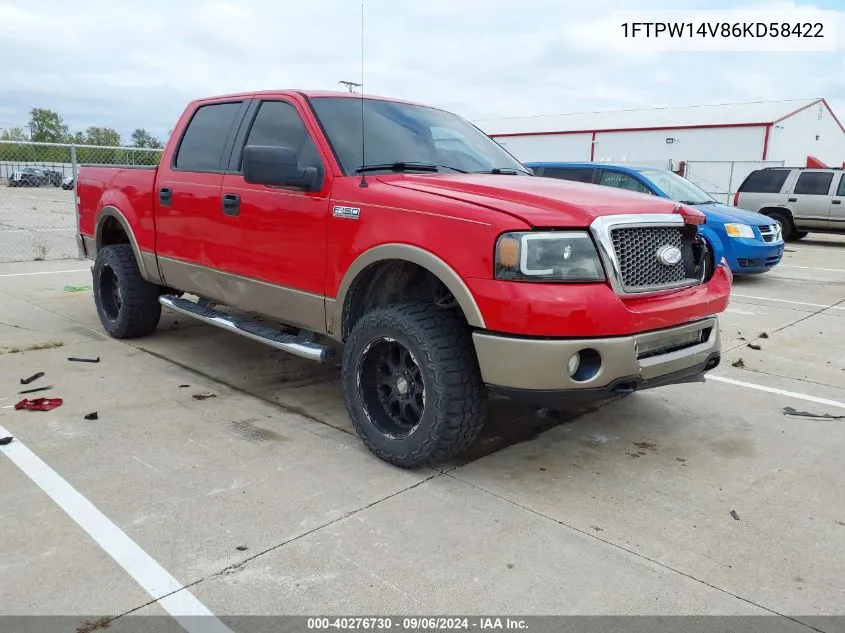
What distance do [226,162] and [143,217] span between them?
3.91ft

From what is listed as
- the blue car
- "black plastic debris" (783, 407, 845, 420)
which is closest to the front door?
"black plastic debris" (783, 407, 845, 420)

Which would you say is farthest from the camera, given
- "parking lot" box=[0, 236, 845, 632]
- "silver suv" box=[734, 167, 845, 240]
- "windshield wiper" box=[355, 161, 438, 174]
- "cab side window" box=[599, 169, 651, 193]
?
"silver suv" box=[734, 167, 845, 240]

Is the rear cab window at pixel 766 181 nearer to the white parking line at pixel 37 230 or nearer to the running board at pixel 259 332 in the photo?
the running board at pixel 259 332

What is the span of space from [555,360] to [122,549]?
1.95 meters

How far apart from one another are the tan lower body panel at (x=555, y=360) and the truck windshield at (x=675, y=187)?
707cm

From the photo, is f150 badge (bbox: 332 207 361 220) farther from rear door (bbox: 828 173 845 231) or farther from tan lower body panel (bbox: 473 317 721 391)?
rear door (bbox: 828 173 845 231)

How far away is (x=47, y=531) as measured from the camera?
9.26ft

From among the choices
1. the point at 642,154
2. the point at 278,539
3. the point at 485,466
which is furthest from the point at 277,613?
the point at 642,154

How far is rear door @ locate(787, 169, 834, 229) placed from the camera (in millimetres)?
15477

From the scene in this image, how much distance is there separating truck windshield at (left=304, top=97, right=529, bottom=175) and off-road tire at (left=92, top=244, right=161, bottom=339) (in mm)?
2514

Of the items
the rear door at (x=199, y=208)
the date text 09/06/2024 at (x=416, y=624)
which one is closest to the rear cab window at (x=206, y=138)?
the rear door at (x=199, y=208)

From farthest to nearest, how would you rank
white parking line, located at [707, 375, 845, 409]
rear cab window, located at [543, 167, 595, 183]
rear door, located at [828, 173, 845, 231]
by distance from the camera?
rear door, located at [828, 173, 845, 231] < rear cab window, located at [543, 167, 595, 183] < white parking line, located at [707, 375, 845, 409]

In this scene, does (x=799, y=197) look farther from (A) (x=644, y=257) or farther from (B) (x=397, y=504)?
(B) (x=397, y=504)

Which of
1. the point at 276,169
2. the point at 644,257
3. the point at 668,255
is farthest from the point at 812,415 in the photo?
the point at 276,169
